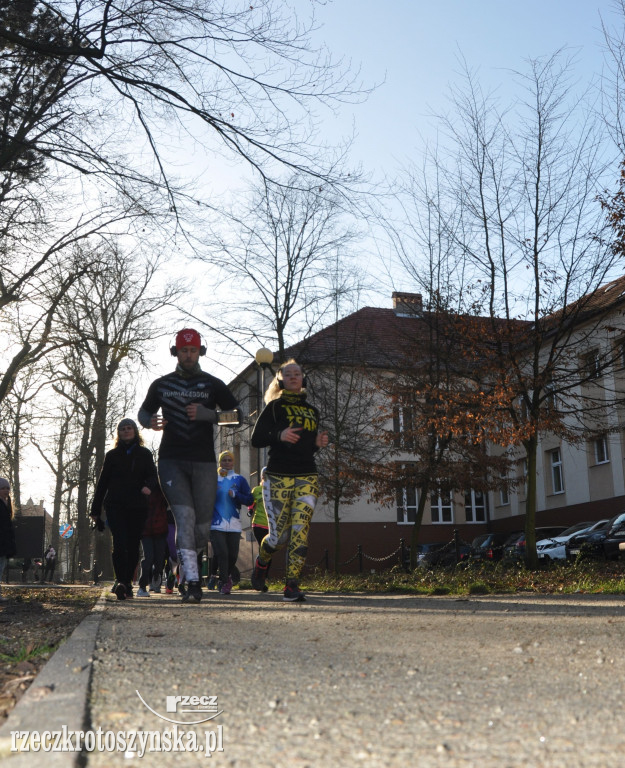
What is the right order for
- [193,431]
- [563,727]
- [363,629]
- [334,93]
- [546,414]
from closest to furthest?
[563,727], [363,629], [193,431], [334,93], [546,414]

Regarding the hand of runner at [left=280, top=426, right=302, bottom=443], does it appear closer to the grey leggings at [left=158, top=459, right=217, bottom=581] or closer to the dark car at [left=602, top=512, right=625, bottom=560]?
the grey leggings at [left=158, top=459, right=217, bottom=581]

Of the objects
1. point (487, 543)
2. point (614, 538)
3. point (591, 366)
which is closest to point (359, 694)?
point (591, 366)

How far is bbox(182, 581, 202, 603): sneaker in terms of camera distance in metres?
7.76

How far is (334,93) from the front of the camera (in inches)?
332

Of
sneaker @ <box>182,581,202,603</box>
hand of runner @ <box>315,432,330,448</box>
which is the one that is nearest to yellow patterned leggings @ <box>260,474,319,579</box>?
hand of runner @ <box>315,432,330,448</box>

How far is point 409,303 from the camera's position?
17.5 m

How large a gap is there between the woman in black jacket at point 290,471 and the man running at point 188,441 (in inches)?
16.4

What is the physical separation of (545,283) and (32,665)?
12.6m

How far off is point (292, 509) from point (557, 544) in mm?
19932

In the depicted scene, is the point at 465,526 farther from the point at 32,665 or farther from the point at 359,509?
the point at 32,665

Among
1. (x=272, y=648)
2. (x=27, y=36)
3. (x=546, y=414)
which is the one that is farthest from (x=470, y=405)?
(x=272, y=648)

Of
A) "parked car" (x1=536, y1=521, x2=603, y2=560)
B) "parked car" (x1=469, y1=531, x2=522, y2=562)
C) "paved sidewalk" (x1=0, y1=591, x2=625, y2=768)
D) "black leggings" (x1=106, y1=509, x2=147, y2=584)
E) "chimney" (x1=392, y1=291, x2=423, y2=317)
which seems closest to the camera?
"paved sidewalk" (x1=0, y1=591, x2=625, y2=768)

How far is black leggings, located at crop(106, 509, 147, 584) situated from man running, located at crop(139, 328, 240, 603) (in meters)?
1.35

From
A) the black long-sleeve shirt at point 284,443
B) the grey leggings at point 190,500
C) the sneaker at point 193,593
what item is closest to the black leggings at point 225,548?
the sneaker at point 193,593
